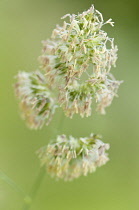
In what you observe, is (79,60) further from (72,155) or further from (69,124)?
(69,124)

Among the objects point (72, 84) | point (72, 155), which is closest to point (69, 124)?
point (72, 155)

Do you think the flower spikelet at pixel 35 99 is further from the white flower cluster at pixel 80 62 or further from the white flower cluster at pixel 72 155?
the white flower cluster at pixel 72 155

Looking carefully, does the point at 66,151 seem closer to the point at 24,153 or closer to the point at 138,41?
the point at 24,153

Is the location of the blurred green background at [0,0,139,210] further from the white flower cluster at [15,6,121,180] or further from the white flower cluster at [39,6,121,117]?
the white flower cluster at [39,6,121,117]

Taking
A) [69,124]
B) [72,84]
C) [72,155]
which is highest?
[69,124]

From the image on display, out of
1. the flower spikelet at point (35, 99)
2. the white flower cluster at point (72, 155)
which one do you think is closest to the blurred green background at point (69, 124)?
the white flower cluster at point (72, 155)

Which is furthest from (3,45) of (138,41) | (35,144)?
(138,41)
